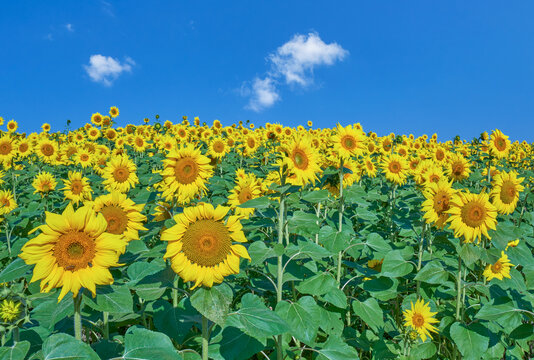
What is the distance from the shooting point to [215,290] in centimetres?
201

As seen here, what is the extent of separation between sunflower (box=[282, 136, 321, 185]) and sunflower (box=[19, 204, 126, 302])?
70.7 inches

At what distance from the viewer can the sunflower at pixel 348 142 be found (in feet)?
14.5

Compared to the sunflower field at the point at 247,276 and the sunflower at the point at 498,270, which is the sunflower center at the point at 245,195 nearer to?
the sunflower field at the point at 247,276

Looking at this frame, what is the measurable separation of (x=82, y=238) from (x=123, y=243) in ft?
0.74

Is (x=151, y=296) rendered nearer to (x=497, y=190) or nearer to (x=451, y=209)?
(x=451, y=209)

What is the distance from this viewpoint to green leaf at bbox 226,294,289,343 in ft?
6.37

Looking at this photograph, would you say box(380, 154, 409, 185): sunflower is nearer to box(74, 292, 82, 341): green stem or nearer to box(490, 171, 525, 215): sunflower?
box(490, 171, 525, 215): sunflower

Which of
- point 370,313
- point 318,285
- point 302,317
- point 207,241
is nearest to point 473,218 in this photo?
point 370,313

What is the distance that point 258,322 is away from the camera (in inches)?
79.8

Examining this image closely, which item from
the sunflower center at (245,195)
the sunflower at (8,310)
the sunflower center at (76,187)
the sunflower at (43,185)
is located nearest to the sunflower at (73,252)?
the sunflower at (8,310)

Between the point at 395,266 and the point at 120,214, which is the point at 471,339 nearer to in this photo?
the point at 395,266

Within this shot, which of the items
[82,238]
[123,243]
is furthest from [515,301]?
[82,238]

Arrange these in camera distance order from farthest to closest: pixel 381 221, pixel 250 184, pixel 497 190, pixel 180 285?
pixel 381 221 → pixel 250 184 → pixel 497 190 → pixel 180 285

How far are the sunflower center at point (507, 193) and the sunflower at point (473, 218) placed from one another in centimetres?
123
